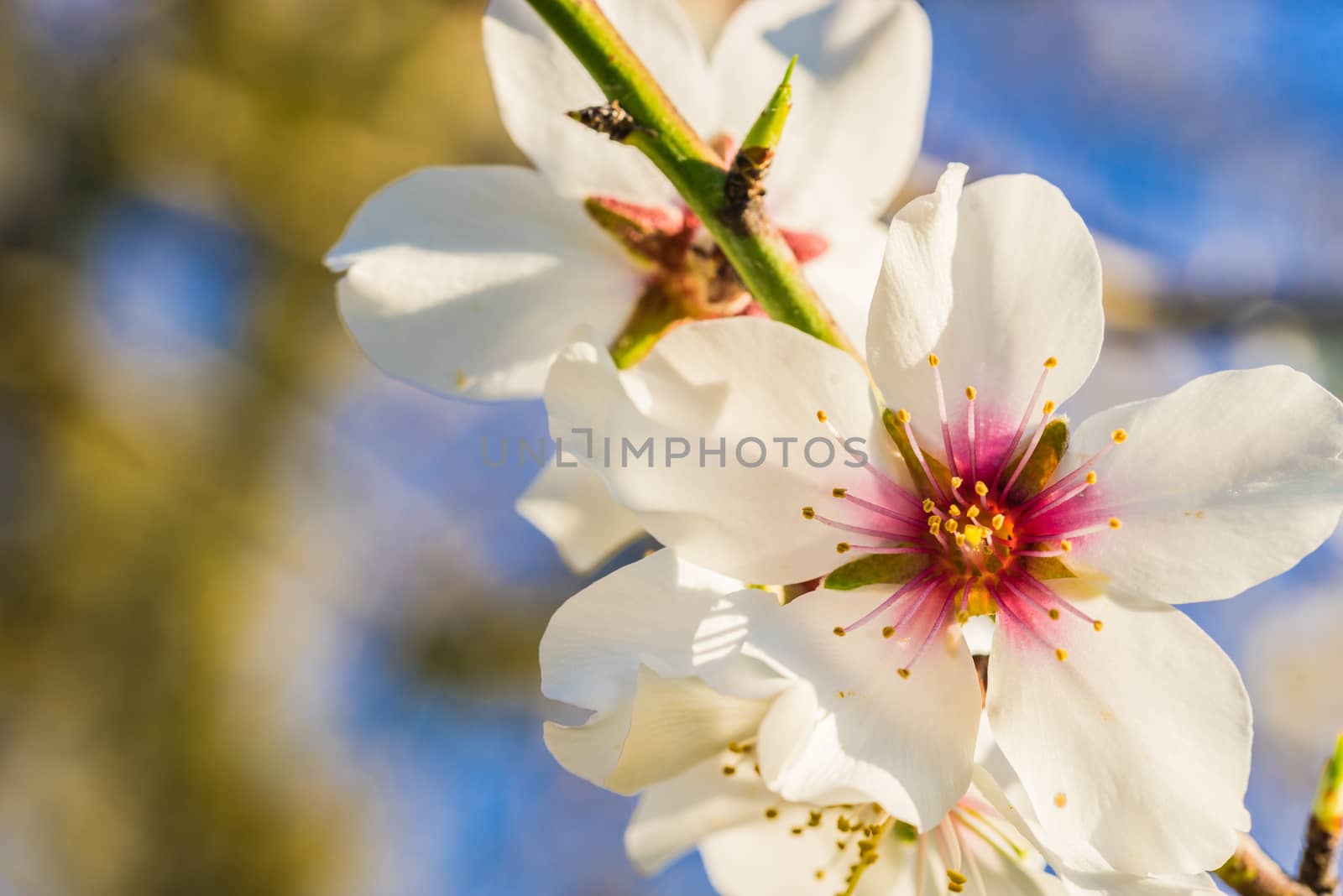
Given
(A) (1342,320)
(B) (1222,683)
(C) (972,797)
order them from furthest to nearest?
1. (A) (1342,320)
2. (C) (972,797)
3. (B) (1222,683)

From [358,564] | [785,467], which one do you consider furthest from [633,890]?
[785,467]

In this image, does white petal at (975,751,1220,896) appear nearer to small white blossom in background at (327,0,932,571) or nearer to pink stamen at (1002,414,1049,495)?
pink stamen at (1002,414,1049,495)

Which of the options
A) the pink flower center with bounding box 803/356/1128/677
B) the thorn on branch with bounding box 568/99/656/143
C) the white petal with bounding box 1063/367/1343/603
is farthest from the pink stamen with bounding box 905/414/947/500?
the thorn on branch with bounding box 568/99/656/143

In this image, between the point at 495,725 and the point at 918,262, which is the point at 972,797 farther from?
the point at 495,725

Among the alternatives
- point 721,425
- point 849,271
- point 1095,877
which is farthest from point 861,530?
point 849,271

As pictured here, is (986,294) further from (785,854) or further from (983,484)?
(785,854)

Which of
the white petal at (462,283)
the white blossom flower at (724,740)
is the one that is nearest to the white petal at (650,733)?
the white blossom flower at (724,740)
